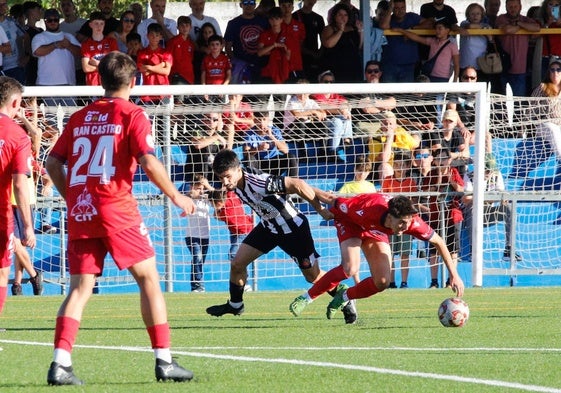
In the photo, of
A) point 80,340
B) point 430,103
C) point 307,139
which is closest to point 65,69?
point 307,139

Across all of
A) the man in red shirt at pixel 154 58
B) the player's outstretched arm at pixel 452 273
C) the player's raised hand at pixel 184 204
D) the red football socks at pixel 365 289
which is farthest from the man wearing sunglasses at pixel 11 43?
the player's raised hand at pixel 184 204

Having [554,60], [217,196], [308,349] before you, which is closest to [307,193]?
[308,349]

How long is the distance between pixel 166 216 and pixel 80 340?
700 centimetres

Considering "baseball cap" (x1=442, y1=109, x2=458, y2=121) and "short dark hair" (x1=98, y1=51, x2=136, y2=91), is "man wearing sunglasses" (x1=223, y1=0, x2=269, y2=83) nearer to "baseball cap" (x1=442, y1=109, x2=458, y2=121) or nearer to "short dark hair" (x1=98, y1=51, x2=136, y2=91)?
"baseball cap" (x1=442, y1=109, x2=458, y2=121)

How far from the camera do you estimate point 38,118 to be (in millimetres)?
15852

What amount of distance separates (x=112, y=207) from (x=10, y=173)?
5.43 ft

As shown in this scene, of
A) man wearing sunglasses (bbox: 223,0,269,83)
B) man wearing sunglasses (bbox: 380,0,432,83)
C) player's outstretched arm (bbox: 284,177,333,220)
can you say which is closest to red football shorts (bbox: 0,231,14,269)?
player's outstretched arm (bbox: 284,177,333,220)

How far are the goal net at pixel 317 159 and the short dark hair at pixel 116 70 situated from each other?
355 inches

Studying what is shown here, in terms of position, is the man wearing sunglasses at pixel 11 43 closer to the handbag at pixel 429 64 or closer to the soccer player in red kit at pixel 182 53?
the soccer player in red kit at pixel 182 53

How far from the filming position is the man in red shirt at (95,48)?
56.9ft

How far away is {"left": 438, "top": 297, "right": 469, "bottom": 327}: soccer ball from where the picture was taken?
10.1 m

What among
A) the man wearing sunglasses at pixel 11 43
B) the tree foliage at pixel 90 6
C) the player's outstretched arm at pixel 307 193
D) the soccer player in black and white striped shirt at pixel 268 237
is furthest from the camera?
the tree foliage at pixel 90 6

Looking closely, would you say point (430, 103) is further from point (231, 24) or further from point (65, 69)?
point (65, 69)

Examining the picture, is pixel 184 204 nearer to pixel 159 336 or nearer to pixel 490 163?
pixel 159 336
